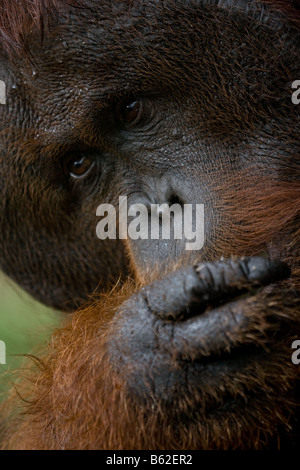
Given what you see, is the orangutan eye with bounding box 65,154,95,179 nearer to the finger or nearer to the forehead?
the forehead

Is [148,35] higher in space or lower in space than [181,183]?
higher

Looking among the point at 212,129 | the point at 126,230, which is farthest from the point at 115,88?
the point at 126,230

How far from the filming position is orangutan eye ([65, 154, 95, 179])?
1.69 meters

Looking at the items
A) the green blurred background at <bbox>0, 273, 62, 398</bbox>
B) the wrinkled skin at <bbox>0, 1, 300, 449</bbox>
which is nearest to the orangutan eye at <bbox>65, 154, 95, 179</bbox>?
the wrinkled skin at <bbox>0, 1, 300, 449</bbox>

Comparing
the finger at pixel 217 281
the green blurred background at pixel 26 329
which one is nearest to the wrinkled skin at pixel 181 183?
the finger at pixel 217 281

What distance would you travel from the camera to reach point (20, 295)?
226 centimetres

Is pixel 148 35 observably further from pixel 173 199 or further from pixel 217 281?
pixel 217 281

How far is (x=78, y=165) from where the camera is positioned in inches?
66.9

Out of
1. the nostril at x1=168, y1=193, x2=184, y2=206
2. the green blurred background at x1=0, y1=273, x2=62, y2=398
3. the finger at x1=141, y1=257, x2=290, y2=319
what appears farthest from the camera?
the green blurred background at x1=0, y1=273, x2=62, y2=398

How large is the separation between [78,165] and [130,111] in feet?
0.76

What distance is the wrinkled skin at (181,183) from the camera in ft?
4.14

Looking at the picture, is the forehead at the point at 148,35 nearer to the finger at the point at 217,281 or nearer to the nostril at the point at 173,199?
the nostril at the point at 173,199

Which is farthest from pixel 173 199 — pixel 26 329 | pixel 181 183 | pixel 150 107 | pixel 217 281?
pixel 26 329

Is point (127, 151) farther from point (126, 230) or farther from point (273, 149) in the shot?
point (273, 149)
